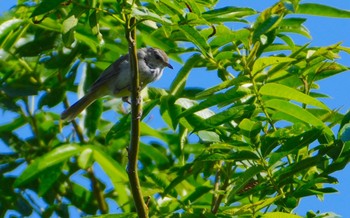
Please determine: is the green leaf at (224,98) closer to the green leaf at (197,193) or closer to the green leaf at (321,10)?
the green leaf at (321,10)

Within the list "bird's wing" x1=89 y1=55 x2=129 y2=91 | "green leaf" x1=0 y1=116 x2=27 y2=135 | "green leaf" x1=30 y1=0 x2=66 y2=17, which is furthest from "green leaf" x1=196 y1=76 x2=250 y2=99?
"green leaf" x1=0 y1=116 x2=27 y2=135

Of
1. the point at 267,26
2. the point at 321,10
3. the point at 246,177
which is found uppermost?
the point at 321,10

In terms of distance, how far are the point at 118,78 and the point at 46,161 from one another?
3.34 feet

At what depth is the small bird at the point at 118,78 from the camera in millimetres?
5875

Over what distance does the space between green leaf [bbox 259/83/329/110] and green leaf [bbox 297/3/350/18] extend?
0.33 meters

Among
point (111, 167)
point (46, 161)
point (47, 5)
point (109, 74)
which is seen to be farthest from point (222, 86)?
point (109, 74)

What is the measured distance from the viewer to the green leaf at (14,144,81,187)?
5.40 metres

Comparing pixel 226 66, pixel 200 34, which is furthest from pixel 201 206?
pixel 200 34

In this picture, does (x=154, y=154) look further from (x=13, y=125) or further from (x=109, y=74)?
(x=13, y=125)

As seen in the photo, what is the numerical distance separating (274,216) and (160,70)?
3.00 m

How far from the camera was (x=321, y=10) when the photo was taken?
12.4 ft

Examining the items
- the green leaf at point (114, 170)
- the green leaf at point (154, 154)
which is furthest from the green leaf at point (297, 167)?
the green leaf at point (154, 154)

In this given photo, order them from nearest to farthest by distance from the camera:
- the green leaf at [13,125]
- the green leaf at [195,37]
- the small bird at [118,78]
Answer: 1. the green leaf at [195,37]
2. the small bird at [118,78]
3. the green leaf at [13,125]

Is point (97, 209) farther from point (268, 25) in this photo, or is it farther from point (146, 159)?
point (268, 25)
